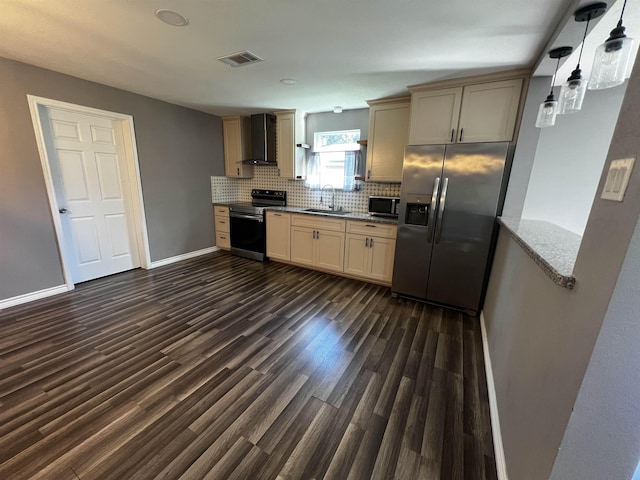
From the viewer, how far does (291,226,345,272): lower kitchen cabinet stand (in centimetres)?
375

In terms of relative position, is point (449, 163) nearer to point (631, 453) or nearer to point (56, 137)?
point (631, 453)

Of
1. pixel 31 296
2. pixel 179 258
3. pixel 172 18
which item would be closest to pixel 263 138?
pixel 179 258

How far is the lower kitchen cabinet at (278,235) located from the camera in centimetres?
415

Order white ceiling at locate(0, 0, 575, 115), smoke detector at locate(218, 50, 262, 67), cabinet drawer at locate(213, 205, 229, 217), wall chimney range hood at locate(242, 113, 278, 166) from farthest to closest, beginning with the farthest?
cabinet drawer at locate(213, 205, 229, 217) < wall chimney range hood at locate(242, 113, 278, 166) < smoke detector at locate(218, 50, 262, 67) < white ceiling at locate(0, 0, 575, 115)

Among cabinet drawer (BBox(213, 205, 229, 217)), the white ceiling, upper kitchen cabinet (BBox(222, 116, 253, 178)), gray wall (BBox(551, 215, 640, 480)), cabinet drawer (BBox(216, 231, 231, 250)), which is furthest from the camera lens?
cabinet drawer (BBox(216, 231, 231, 250))

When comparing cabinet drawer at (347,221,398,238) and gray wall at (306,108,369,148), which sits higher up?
gray wall at (306,108,369,148)

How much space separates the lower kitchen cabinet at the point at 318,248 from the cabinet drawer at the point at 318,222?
0.17ft

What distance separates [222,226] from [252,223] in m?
0.81

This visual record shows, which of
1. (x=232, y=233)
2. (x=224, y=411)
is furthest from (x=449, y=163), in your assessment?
(x=232, y=233)

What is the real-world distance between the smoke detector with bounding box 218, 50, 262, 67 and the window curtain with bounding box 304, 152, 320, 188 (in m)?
2.03

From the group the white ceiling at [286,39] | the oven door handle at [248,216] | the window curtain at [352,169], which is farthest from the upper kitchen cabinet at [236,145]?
the window curtain at [352,169]

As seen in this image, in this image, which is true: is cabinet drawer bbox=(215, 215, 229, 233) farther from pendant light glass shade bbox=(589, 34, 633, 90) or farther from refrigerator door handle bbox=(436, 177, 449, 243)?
pendant light glass shade bbox=(589, 34, 633, 90)

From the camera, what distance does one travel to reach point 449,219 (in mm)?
2750

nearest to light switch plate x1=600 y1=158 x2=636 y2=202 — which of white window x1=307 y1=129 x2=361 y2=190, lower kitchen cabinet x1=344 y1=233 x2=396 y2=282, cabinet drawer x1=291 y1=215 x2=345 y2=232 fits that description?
lower kitchen cabinet x1=344 y1=233 x2=396 y2=282
